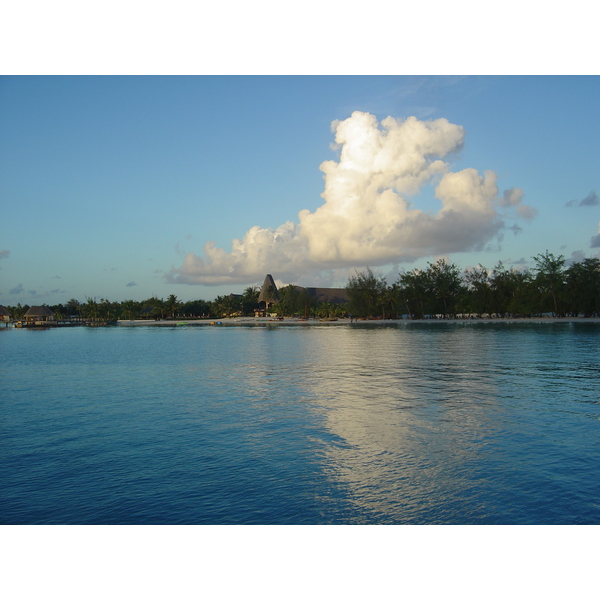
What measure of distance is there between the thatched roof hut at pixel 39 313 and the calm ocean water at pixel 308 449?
10591 centimetres

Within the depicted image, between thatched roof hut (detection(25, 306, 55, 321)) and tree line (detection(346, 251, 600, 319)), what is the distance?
72.9 metres

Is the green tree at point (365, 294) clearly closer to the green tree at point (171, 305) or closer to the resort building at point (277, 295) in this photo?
the resort building at point (277, 295)

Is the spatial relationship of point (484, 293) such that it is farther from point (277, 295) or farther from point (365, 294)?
point (277, 295)

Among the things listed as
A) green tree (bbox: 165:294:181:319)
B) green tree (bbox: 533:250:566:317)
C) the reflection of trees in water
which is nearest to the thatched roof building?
green tree (bbox: 165:294:181:319)

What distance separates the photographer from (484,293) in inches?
2972

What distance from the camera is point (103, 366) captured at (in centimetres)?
2822

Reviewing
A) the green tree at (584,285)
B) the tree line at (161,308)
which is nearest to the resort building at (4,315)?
the tree line at (161,308)

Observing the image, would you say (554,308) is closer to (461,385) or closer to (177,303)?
(461,385)

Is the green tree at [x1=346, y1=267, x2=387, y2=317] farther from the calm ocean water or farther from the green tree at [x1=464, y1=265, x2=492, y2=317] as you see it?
the calm ocean water

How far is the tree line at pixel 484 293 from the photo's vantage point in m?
62.0

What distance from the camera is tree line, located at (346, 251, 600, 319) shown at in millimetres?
61969

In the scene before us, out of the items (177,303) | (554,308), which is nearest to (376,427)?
(554,308)

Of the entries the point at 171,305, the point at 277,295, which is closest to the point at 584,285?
the point at 277,295

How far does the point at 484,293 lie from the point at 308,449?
233ft
